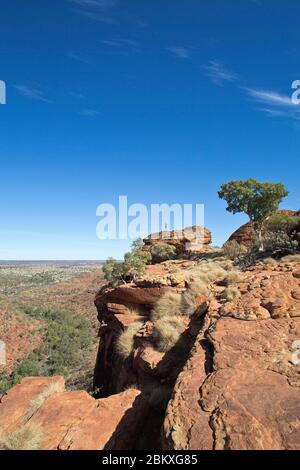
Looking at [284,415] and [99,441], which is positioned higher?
[284,415]

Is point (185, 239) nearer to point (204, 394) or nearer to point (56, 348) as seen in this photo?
point (56, 348)

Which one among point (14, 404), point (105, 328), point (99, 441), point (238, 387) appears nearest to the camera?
point (238, 387)

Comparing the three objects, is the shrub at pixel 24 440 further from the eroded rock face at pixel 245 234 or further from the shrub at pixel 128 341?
the eroded rock face at pixel 245 234

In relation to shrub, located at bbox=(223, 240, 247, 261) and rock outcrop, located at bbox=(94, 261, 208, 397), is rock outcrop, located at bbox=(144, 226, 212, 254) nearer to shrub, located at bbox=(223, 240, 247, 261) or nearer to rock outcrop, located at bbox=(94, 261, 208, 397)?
shrub, located at bbox=(223, 240, 247, 261)

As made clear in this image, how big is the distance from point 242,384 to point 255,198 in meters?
25.7

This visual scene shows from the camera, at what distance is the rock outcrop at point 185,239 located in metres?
37.2

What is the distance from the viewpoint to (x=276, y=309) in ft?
24.9

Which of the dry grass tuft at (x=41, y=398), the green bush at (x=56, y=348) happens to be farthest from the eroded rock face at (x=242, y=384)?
the green bush at (x=56, y=348)

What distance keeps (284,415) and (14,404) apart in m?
6.23

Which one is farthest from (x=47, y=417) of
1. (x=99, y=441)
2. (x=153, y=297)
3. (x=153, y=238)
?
(x=153, y=238)

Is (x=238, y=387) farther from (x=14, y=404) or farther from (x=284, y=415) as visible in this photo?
(x=14, y=404)

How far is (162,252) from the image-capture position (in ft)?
116

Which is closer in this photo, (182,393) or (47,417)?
(182,393)

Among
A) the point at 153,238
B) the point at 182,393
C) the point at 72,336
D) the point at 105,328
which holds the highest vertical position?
the point at 153,238
